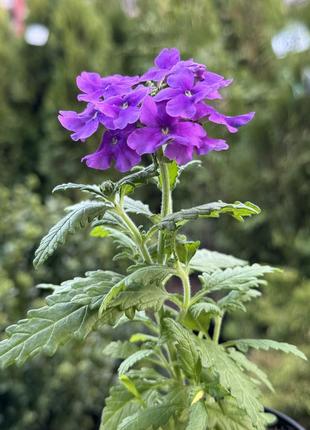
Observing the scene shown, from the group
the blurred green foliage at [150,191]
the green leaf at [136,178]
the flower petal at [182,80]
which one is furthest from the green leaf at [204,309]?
→ the blurred green foliage at [150,191]

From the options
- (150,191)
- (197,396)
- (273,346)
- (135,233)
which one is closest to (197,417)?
(197,396)

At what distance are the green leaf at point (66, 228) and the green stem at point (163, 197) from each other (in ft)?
0.28

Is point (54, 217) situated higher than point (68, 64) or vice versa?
point (68, 64)

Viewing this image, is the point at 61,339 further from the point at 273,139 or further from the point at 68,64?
the point at 68,64

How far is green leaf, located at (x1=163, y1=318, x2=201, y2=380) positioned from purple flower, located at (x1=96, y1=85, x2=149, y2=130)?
0.31m

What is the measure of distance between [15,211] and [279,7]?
6.78 ft

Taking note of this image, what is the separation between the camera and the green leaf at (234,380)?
0.75 m

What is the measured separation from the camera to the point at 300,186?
251 centimetres

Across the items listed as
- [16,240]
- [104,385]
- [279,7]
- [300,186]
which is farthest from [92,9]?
[104,385]

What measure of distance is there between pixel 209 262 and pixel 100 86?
35 centimetres

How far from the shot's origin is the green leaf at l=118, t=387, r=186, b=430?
80cm

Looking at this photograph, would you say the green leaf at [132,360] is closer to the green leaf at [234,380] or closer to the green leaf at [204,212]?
the green leaf at [234,380]

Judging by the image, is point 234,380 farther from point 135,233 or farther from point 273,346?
point 135,233

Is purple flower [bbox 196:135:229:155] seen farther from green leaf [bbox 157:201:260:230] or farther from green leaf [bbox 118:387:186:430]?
green leaf [bbox 118:387:186:430]
